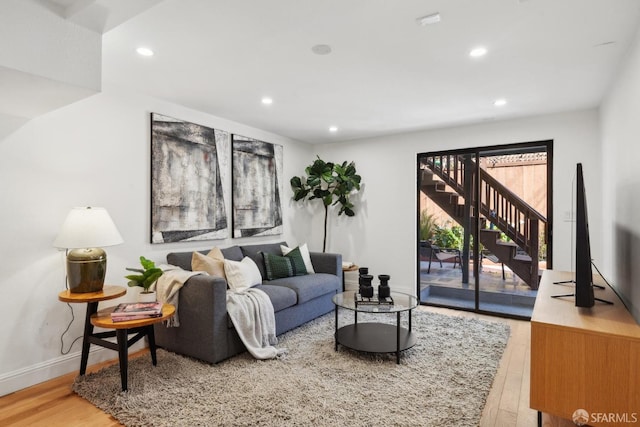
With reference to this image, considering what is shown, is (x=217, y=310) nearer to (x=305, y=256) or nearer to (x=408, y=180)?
(x=305, y=256)

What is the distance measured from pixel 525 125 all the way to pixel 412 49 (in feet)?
8.12

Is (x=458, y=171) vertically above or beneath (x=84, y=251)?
above

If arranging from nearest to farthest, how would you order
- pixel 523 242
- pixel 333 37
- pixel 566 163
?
pixel 333 37 → pixel 566 163 → pixel 523 242

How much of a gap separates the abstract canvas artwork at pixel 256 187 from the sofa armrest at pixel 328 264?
803 mm

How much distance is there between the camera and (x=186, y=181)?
12.1 ft

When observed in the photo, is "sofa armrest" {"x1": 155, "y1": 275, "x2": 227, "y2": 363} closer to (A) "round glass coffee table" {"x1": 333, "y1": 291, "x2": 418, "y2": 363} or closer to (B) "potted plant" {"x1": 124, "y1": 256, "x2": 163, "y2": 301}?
(B) "potted plant" {"x1": 124, "y1": 256, "x2": 163, "y2": 301}

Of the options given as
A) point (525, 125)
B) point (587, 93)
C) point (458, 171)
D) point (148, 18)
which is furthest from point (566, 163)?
point (148, 18)

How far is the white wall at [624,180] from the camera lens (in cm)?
212

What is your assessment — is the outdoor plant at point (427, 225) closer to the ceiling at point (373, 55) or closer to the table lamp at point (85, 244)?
the ceiling at point (373, 55)

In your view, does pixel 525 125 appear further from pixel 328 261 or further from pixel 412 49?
pixel 328 261

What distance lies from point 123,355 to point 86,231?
904 millimetres

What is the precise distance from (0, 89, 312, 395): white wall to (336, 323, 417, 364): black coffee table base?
79.5 inches

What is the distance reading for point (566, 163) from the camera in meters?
3.90

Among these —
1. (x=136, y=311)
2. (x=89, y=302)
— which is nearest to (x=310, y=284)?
(x=136, y=311)
